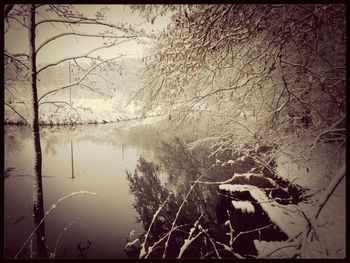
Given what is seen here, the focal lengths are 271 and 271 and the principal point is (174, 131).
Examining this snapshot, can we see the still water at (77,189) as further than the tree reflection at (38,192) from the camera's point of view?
Yes

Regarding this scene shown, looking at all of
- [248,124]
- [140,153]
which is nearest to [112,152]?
[140,153]

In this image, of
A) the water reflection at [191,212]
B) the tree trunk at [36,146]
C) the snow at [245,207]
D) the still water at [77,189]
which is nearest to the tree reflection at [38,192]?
the tree trunk at [36,146]

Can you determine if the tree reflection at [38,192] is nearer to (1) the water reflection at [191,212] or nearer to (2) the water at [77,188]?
(2) the water at [77,188]

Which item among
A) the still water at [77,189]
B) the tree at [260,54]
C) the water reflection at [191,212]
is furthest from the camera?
the still water at [77,189]

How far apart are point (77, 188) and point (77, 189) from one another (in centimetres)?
11

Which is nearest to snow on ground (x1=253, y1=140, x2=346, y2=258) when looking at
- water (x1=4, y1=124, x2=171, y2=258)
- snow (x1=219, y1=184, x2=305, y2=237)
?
snow (x1=219, y1=184, x2=305, y2=237)

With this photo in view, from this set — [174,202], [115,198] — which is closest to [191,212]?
[174,202]

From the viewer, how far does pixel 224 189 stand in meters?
7.45

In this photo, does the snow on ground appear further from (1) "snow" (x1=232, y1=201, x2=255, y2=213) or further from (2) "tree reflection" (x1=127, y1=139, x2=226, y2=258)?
(2) "tree reflection" (x1=127, y1=139, x2=226, y2=258)

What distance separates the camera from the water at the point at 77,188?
625 centimetres

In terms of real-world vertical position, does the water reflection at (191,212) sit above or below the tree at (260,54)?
below

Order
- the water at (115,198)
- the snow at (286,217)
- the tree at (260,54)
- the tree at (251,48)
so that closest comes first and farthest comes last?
the tree at (260,54) → the tree at (251,48) → the snow at (286,217) → the water at (115,198)

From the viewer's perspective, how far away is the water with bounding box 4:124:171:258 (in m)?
6.25
